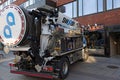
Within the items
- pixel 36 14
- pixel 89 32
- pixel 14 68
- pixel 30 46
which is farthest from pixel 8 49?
pixel 89 32

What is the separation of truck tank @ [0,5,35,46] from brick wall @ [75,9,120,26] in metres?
9.77

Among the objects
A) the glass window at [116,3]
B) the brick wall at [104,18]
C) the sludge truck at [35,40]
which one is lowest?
the sludge truck at [35,40]

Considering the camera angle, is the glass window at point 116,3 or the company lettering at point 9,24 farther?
the glass window at point 116,3

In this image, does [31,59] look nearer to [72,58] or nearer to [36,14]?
[36,14]

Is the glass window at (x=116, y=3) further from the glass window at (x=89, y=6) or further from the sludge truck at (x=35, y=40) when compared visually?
the sludge truck at (x=35, y=40)

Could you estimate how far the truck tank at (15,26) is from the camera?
550 centimetres

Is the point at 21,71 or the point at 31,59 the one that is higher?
the point at 31,59

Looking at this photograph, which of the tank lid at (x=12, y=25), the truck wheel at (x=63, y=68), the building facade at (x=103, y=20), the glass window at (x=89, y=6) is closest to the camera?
the tank lid at (x=12, y=25)

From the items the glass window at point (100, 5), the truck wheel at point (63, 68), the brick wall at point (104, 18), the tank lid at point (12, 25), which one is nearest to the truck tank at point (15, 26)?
the tank lid at point (12, 25)

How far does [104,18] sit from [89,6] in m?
2.59

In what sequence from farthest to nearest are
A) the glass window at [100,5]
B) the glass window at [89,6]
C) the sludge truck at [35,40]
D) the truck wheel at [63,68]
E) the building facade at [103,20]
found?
1. the glass window at [89,6]
2. the glass window at [100,5]
3. the building facade at [103,20]
4. the truck wheel at [63,68]
5. the sludge truck at [35,40]

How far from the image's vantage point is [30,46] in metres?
6.01

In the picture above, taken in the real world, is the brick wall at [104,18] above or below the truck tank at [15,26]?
above

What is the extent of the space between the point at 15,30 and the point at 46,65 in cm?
189
